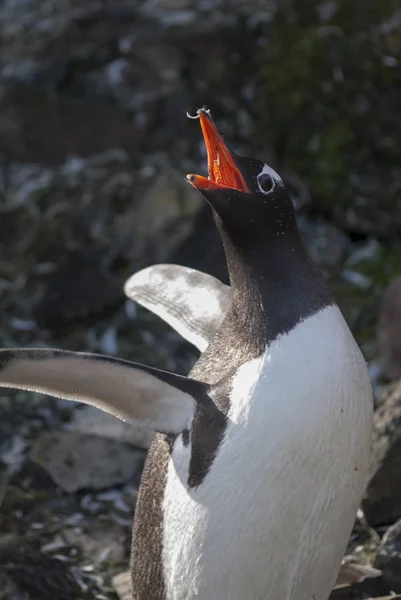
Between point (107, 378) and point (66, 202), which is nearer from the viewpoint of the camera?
point (107, 378)

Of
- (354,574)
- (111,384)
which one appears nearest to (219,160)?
(111,384)

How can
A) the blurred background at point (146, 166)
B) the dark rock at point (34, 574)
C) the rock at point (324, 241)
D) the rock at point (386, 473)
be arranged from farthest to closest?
the rock at point (324, 241), the blurred background at point (146, 166), the rock at point (386, 473), the dark rock at point (34, 574)

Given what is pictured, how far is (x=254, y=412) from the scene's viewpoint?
2090 millimetres

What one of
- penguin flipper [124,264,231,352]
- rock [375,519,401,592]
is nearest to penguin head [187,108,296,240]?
penguin flipper [124,264,231,352]

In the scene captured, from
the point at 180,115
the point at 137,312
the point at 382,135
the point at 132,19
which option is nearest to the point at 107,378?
the point at 137,312

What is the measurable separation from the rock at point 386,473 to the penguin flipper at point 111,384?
1.16 metres

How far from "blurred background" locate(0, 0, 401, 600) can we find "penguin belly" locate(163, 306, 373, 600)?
5.72ft

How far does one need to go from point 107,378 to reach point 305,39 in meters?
4.47

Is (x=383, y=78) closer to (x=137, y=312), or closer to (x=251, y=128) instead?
(x=251, y=128)

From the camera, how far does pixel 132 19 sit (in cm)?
722

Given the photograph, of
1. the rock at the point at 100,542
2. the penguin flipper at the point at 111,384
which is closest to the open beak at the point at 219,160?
the penguin flipper at the point at 111,384

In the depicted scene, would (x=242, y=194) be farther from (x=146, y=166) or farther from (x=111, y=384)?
(x=146, y=166)

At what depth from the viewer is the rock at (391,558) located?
2836 mm

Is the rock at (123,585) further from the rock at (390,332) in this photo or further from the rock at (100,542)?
the rock at (390,332)
